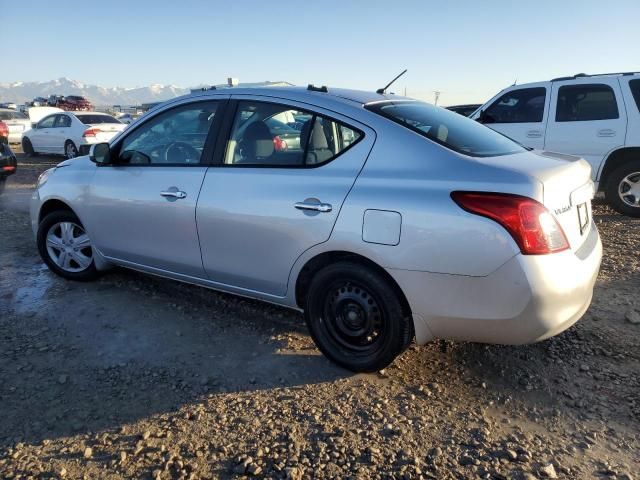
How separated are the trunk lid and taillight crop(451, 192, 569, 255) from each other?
8 centimetres

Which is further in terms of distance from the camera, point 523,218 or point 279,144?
point 279,144

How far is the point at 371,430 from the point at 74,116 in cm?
1367

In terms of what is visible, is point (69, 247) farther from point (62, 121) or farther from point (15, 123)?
point (15, 123)

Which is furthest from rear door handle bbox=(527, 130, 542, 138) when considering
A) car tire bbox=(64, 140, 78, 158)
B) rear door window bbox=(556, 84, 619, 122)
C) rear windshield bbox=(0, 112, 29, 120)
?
rear windshield bbox=(0, 112, 29, 120)

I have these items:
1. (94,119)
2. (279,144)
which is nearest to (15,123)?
(94,119)

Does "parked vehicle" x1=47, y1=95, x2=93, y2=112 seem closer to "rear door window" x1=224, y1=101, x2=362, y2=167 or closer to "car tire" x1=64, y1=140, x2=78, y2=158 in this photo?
"car tire" x1=64, y1=140, x2=78, y2=158

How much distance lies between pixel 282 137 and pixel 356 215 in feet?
2.83

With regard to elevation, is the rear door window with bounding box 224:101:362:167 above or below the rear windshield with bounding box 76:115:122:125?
above

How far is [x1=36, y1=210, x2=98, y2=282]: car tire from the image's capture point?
443 cm

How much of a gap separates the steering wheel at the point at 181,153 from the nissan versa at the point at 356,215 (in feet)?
0.04

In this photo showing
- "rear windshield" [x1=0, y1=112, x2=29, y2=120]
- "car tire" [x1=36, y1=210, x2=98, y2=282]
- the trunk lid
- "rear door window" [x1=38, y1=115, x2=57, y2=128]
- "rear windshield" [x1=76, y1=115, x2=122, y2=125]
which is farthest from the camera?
"rear windshield" [x1=0, y1=112, x2=29, y2=120]

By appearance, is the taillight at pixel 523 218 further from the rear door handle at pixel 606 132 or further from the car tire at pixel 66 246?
the rear door handle at pixel 606 132

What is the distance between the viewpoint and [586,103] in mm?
7031

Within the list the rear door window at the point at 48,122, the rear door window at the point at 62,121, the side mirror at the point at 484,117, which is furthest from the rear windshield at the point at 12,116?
the side mirror at the point at 484,117
